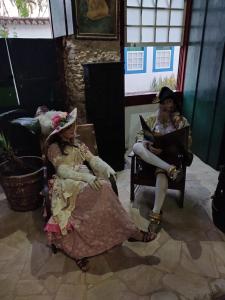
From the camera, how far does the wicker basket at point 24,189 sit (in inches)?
79.4

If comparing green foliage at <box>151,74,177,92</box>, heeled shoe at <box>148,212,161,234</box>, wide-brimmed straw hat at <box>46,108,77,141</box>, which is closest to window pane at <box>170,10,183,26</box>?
green foliage at <box>151,74,177,92</box>

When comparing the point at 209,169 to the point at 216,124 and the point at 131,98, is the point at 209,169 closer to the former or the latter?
the point at 216,124

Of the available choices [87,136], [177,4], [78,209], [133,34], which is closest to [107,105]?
[87,136]

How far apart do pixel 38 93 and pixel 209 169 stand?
2265mm

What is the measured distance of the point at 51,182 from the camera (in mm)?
1691

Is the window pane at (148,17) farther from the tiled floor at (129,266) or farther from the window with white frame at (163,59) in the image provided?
the tiled floor at (129,266)

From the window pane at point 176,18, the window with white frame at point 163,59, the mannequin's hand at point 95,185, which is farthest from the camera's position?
the window with white frame at point 163,59

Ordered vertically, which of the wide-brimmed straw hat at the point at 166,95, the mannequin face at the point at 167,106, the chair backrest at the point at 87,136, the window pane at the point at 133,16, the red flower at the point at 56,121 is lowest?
the chair backrest at the point at 87,136

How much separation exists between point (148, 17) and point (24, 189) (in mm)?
2563

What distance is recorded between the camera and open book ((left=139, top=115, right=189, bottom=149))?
6.26ft

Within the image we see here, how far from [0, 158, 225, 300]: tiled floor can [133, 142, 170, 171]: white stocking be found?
0.53 metres

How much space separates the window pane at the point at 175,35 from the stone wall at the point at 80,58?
2.94ft

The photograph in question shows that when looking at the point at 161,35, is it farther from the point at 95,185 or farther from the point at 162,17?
the point at 95,185

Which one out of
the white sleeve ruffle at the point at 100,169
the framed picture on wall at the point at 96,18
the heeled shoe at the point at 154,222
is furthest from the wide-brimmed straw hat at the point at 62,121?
the framed picture on wall at the point at 96,18
